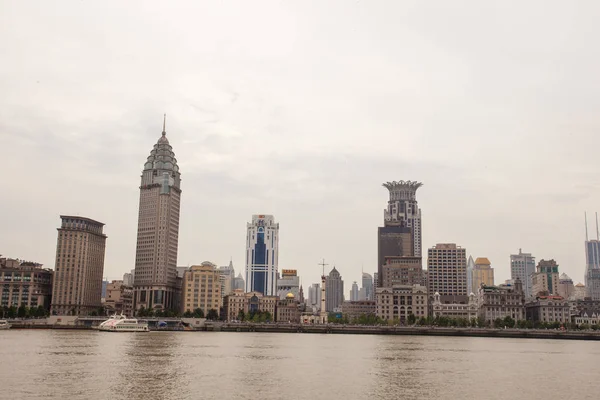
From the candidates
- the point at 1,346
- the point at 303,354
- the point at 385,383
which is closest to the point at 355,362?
the point at 303,354

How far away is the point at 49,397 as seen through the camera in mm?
59219

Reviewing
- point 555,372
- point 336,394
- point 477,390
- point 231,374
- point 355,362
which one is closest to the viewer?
point 336,394

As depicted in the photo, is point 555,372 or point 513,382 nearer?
point 513,382

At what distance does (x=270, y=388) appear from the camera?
226 ft

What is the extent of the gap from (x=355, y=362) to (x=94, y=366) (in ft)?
126

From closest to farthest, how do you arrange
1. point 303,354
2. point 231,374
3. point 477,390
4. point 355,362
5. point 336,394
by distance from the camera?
point 336,394 → point 477,390 → point 231,374 → point 355,362 → point 303,354

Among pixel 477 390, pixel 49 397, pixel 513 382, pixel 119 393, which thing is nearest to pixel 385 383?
pixel 477 390

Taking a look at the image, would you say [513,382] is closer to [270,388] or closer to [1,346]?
[270,388]

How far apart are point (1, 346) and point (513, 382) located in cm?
8786

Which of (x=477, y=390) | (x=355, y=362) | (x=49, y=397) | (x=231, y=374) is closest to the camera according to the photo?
(x=49, y=397)

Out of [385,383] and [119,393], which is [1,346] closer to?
[119,393]

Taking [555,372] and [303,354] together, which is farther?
[303,354]

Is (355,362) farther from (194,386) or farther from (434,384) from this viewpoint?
(194,386)

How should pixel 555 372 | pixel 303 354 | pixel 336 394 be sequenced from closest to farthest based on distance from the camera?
pixel 336 394 < pixel 555 372 < pixel 303 354
